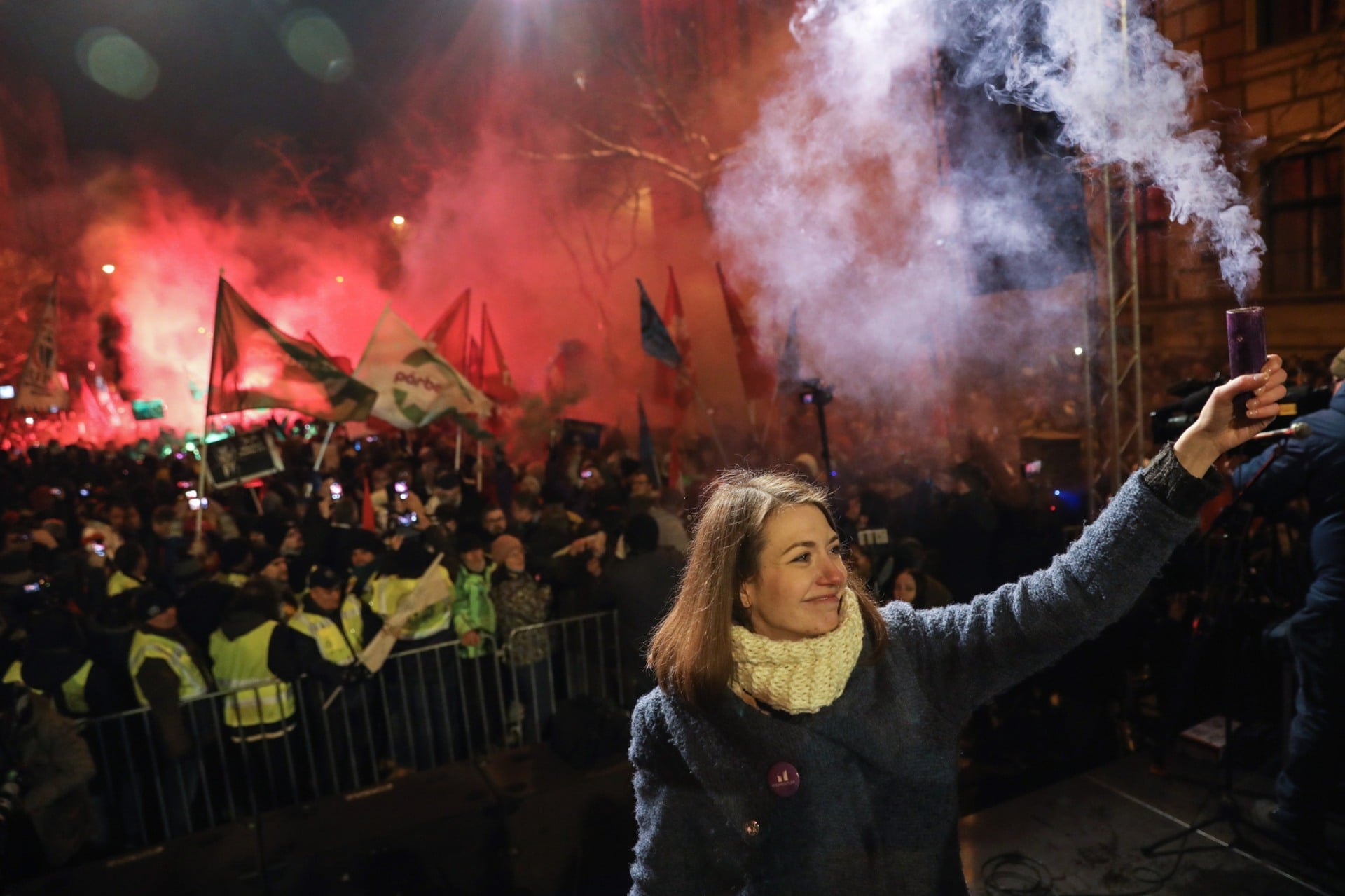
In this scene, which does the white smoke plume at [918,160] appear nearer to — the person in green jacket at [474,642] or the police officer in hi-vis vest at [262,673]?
the person in green jacket at [474,642]

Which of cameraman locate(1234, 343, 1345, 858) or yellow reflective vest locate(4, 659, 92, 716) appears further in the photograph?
yellow reflective vest locate(4, 659, 92, 716)

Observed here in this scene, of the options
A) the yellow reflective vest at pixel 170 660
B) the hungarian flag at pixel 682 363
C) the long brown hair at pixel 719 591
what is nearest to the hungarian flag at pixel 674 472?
the hungarian flag at pixel 682 363

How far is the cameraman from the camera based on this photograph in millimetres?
3420

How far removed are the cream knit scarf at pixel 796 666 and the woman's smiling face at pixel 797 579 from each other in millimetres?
38

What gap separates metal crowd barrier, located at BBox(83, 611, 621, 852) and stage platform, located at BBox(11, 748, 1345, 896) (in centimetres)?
39

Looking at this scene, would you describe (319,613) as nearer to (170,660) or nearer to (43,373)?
(170,660)

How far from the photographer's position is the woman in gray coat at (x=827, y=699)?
5.64 feet

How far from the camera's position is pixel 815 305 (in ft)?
38.9

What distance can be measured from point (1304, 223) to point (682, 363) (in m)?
9.27

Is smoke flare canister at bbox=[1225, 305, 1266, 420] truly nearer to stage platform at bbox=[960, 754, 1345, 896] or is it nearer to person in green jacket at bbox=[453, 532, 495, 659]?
stage platform at bbox=[960, 754, 1345, 896]

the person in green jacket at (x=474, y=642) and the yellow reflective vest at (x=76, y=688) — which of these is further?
the person in green jacket at (x=474, y=642)

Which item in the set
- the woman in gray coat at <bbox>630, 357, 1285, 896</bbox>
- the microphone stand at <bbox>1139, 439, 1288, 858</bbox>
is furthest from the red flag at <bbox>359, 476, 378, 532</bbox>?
the woman in gray coat at <bbox>630, 357, 1285, 896</bbox>

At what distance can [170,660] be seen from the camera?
4.76 meters

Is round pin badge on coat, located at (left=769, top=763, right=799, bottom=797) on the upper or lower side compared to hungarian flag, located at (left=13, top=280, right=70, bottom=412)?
lower
